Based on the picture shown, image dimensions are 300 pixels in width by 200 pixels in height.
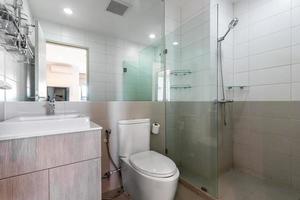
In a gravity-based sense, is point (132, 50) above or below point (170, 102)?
above

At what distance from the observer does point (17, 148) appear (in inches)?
35.7

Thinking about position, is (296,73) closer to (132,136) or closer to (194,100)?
(194,100)

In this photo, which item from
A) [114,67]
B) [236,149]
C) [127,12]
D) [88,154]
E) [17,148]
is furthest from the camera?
[236,149]

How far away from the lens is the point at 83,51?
172 centimetres

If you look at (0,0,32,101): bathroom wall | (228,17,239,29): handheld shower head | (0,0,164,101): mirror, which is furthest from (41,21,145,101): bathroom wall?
(228,17,239,29): handheld shower head

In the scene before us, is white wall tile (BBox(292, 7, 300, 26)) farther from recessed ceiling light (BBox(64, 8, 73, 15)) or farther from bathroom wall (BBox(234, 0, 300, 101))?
recessed ceiling light (BBox(64, 8, 73, 15))

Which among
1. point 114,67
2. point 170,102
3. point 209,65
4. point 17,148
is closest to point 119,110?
point 114,67

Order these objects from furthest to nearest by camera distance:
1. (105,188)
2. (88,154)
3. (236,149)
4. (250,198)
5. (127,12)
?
1. (236,149)
2. (127,12)
3. (105,188)
4. (250,198)
5. (88,154)

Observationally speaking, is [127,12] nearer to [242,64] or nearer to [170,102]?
[170,102]

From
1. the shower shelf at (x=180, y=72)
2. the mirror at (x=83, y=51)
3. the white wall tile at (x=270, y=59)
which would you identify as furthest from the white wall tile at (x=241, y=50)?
the mirror at (x=83, y=51)

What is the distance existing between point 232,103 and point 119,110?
61.1 inches

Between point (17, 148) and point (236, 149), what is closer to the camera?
point (17, 148)

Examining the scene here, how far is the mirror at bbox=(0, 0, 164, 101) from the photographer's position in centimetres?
128

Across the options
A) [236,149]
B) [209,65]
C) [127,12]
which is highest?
[127,12]
